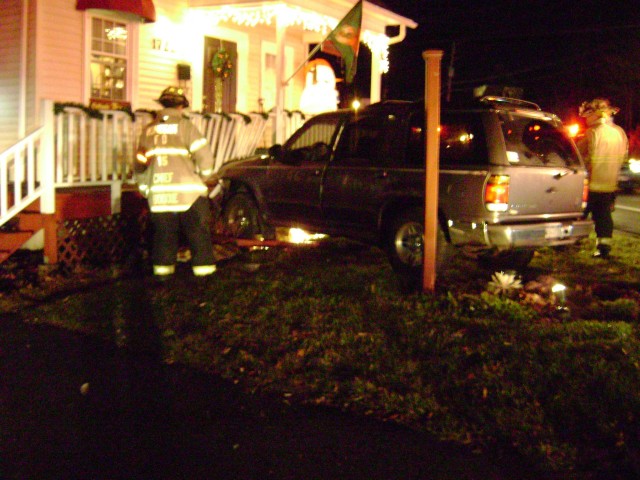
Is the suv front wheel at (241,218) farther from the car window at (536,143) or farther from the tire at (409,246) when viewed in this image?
the car window at (536,143)

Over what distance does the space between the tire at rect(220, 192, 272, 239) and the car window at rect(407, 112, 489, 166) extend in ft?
8.70

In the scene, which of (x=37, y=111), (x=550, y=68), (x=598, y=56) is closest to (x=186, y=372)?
(x=37, y=111)

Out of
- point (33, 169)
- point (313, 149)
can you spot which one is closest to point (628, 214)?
point (313, 149)

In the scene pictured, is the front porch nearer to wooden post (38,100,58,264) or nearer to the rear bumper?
wooden post (38,100,58,264)

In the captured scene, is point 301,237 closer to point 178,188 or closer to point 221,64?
point 178,188

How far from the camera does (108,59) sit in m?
11.7

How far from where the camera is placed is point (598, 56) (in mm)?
41750

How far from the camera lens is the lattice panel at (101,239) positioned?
8.62 meters

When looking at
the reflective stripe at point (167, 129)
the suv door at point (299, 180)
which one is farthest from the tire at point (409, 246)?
the reflective stripe at point (167, 129)

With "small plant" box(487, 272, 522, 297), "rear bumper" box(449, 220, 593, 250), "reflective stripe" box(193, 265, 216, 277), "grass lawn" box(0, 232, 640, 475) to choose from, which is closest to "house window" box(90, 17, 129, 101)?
"grass lawn" box(0, 232, 640, 475)

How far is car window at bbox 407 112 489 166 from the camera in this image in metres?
7.31

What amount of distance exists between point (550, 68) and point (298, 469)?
4723 centimetres

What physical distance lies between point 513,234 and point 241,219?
13.4ft

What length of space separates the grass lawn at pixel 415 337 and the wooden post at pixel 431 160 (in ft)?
1.12
